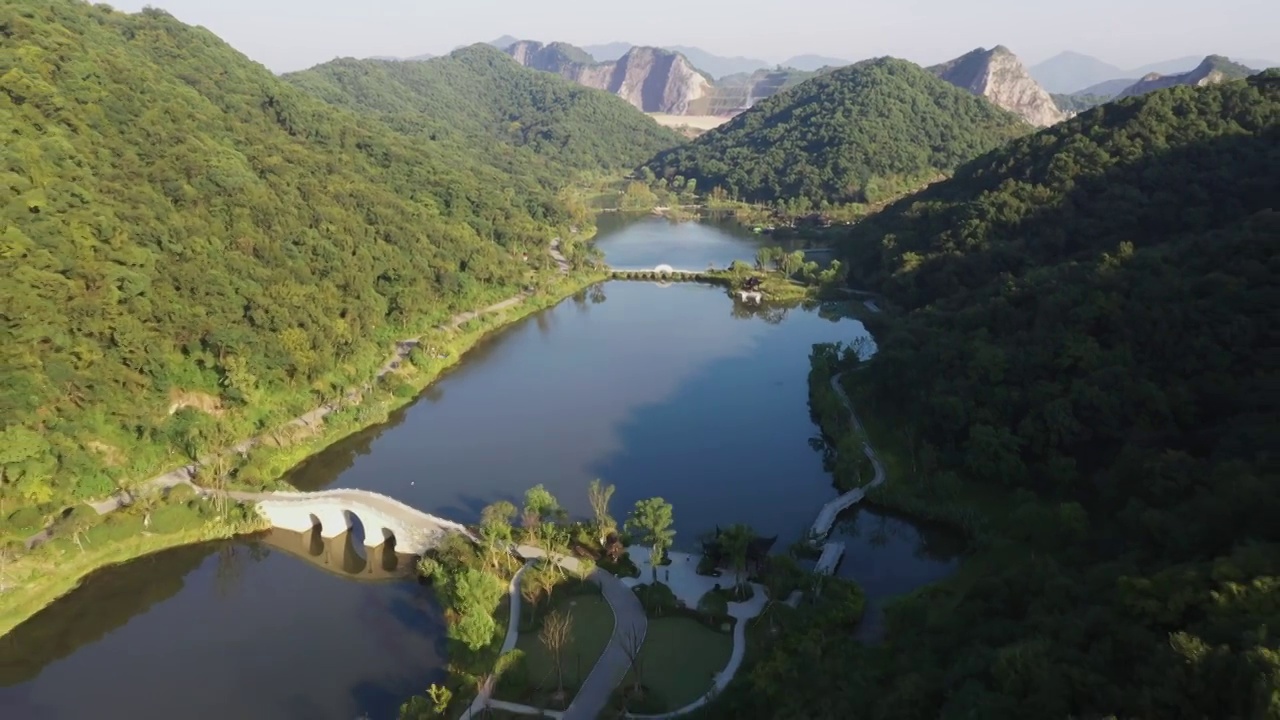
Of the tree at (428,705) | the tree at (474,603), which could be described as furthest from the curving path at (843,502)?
the tree at (428,705)

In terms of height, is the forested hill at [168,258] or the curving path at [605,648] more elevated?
the forested hill at [168,258]

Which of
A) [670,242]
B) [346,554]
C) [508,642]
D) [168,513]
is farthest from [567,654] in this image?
[670,242]

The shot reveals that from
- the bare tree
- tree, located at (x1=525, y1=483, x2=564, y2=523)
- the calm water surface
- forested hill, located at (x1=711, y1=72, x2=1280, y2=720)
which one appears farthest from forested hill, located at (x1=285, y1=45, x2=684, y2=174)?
the bare tree

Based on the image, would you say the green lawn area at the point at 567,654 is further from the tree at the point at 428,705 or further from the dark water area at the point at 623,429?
the dark water area at the point at 623,429

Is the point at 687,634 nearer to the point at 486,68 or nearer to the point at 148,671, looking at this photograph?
the point at 148,671

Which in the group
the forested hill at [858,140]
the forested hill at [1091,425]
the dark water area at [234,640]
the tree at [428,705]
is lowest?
the dark water area at [234,640]

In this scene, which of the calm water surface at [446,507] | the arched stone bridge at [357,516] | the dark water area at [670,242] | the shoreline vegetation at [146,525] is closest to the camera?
the calm water surface at [446,507]

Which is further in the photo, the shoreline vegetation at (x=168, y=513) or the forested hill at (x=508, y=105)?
the forested hill at (x=508, y=105)

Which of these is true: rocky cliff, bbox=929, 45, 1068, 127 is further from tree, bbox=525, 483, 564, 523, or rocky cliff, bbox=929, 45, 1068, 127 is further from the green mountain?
tree, bbox=525, 483, 564, 523

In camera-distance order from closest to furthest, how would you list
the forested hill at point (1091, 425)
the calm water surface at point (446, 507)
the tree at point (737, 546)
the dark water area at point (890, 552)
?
1. the forested hill at point (1091, 425)
2. the calm water surface at point (446, 507)
3. the tree at point (737, 546)
4. the dark water area at point (890, 552)
